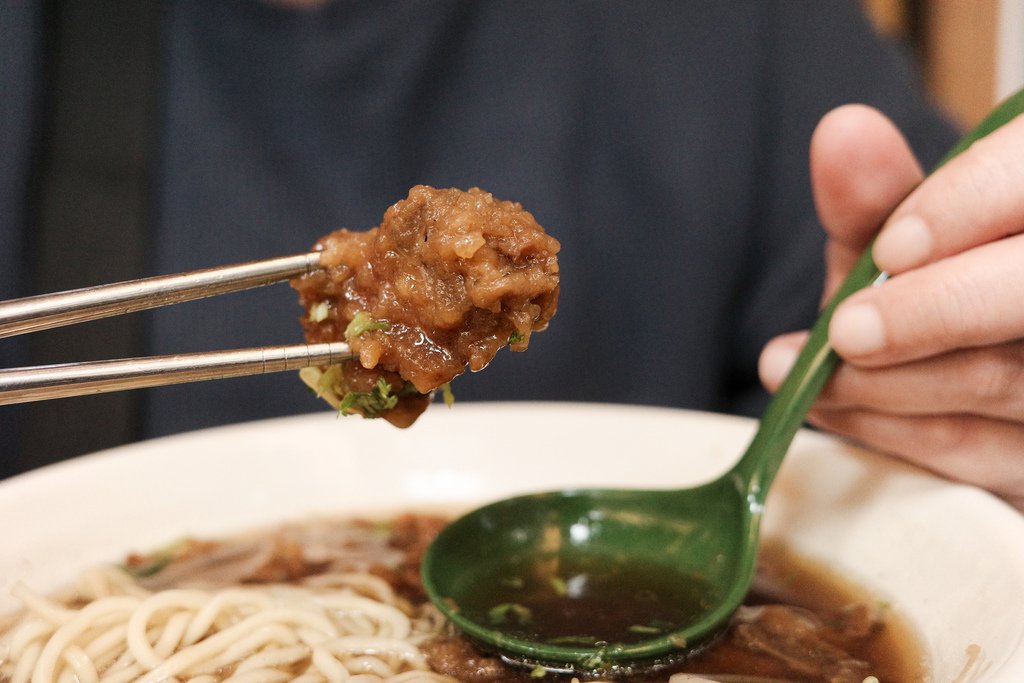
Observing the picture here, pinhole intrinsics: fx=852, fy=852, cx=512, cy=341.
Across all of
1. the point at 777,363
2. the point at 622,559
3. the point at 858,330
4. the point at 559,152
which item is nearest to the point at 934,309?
the point at 858,330

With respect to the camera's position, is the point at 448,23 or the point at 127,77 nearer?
the point at 127,77

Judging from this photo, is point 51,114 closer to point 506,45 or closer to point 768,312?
point 506,45

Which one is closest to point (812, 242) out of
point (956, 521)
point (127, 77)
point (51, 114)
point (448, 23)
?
point (448, 23)

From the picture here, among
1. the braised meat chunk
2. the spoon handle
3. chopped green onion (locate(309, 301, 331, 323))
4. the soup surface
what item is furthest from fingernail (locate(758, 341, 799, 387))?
chopped green onion (locate(309, 301, 331, 323))

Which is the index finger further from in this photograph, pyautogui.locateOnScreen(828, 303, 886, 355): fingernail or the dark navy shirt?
the dark navy shirt

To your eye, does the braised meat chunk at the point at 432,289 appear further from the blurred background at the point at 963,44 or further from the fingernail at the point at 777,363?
the blurred background at the point at 963,44

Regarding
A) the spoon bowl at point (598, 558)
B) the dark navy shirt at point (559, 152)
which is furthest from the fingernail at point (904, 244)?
the dark navy shirt at point (559, 152)

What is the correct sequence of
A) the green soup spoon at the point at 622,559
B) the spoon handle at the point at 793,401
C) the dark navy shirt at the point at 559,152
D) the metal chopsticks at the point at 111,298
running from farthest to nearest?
the dark navy shirt at the point at 559,152 < the spoon handle at the point at 793,401 < the green soup spoon at the point at 622,559 < the metal chopsticks at the point at 111,298
